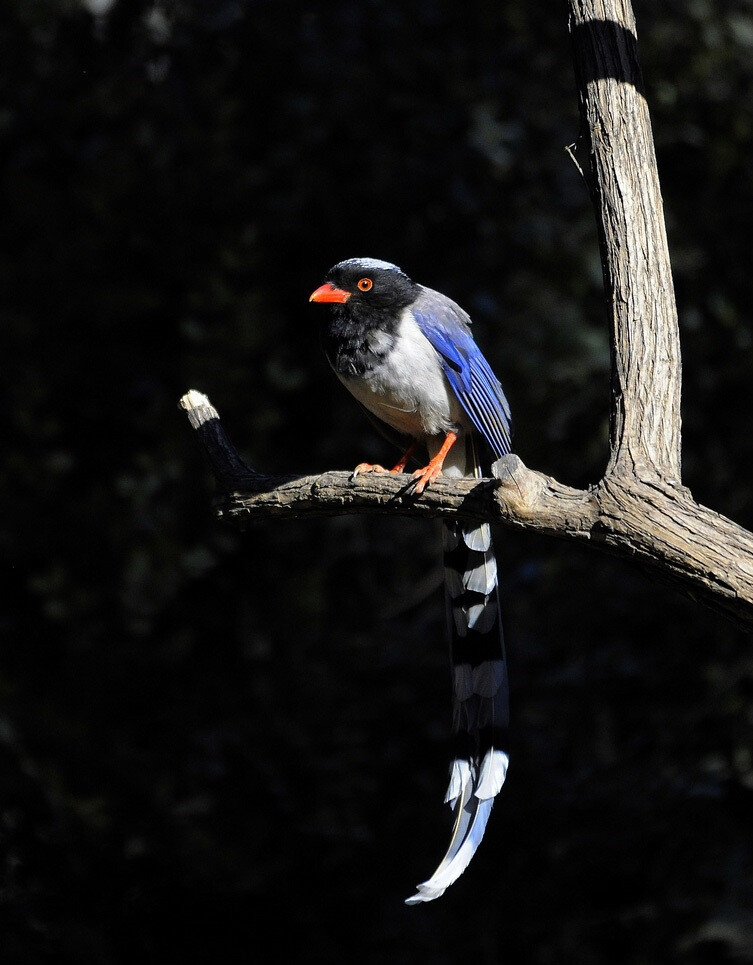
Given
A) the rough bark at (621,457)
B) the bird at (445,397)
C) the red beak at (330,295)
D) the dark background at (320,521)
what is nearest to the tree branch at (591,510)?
the rough bark at (621,457)

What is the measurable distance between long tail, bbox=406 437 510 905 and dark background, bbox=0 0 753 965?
1224 mm

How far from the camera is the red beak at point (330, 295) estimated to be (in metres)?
4.03

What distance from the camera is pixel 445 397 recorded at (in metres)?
3.97

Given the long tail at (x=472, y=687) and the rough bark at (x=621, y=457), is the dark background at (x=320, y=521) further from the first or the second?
the rough bark at (x=621, y=457)

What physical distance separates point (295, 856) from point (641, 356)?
274 centimetres

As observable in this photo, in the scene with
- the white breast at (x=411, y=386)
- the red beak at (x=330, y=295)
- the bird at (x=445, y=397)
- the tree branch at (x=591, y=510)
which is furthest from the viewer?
the red beak at (x=330, y=295)

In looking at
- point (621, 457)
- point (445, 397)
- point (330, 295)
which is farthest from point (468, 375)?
point (621, 457)

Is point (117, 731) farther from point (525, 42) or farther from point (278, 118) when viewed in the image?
point (525, 42)

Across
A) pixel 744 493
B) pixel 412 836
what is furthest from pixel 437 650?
pixel 744 493

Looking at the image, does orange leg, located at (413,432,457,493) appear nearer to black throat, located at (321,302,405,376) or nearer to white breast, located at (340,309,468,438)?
white breast, located at (340,309,468,438)

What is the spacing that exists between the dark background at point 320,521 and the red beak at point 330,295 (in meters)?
1.14

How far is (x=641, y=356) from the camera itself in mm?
3076

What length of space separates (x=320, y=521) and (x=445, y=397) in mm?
1663

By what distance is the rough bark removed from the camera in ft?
8.71
